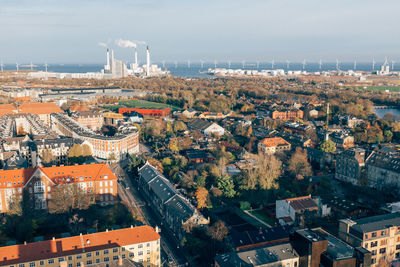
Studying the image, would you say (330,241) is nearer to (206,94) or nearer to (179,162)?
(179,162)

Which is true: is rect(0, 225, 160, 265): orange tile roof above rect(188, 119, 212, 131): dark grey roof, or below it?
below

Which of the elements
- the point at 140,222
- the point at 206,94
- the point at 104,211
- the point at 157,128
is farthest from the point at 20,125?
the point at 206,94

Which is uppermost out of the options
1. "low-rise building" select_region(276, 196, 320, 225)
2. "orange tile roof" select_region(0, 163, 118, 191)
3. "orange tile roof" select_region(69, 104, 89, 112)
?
"orange tile roof" select_region(69, 104, 89, 112)

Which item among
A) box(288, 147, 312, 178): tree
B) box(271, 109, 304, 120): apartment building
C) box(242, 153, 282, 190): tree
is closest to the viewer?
box(242, 153, 282, 190): tree

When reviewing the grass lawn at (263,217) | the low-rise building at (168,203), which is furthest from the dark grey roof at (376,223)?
the low-rise building at (168,203)

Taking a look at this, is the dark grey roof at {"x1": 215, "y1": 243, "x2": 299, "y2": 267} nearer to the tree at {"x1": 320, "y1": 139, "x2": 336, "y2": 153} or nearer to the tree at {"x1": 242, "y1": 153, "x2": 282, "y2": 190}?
the tree at {"x1": 242, "y1": 153, "x2": 282, "y2": 190}

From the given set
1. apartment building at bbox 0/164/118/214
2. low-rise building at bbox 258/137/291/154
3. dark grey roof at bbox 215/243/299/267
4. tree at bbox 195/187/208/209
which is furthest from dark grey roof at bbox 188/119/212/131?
dark grey roof at bbox 215/243/299/267

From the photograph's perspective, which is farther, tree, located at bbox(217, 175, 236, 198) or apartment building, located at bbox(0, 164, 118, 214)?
tree, located at bbox(217, 175, 236, 198)
